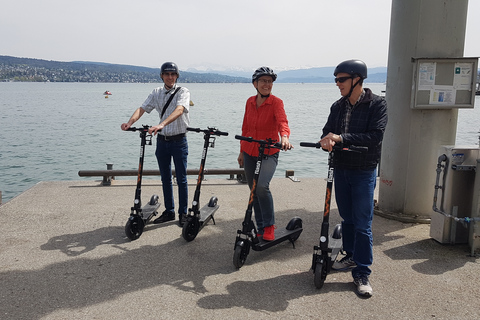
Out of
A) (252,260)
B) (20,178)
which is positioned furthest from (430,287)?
(20,178)

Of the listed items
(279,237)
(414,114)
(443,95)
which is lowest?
(279,237)

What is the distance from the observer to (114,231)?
232 inches

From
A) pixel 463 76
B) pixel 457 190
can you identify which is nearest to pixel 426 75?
pixel 463 76

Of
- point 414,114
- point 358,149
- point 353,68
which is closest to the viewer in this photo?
point 358,149

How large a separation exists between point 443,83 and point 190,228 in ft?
12.7

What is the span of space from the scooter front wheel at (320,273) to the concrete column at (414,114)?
8.25ft

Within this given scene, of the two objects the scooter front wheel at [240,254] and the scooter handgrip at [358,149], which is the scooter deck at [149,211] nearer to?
the scooter front wheel at [240,254]

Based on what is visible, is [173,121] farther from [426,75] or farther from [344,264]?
[426,75]

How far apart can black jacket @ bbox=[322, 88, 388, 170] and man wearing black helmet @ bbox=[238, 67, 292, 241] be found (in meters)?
0.79

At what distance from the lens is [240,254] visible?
15.1ft

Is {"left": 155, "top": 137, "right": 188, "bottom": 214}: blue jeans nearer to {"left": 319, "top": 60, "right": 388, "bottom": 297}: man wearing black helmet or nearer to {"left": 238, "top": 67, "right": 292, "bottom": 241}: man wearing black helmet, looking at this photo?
Answer: {"left": 238, "top": 67, "right": 292, "bottom": 241}: man wearing black helmet

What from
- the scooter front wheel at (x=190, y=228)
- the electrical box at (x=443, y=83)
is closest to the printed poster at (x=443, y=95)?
the electrical box at (x=443, y=83)

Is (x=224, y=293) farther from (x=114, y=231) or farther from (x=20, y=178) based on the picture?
(x=20, y=178)

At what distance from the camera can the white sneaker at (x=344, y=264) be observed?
4655mm
